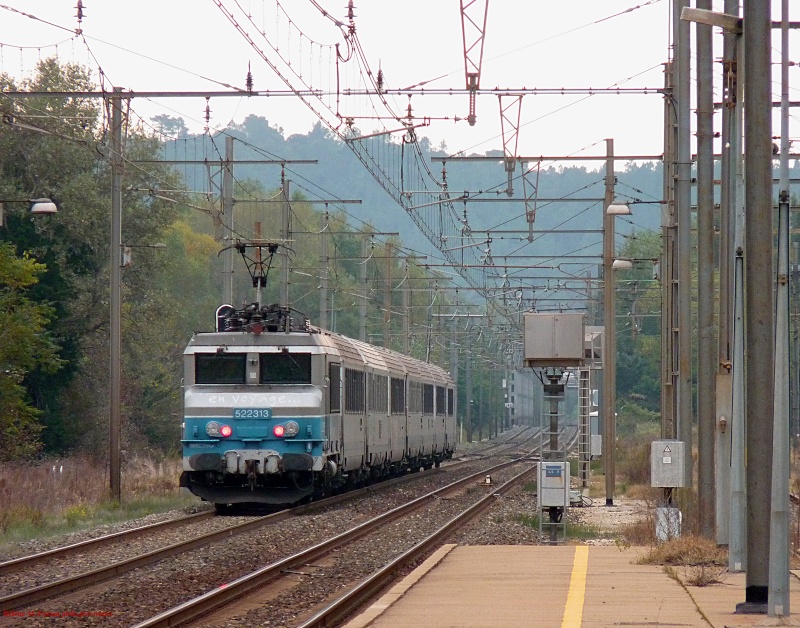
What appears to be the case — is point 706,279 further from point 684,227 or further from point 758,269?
point 758,269

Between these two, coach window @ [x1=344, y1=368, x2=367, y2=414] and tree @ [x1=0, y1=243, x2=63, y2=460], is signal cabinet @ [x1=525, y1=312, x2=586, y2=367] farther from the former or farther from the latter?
tree @ [x1=0, y1=243, x2=63, y2=460]

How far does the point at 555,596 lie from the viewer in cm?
1187

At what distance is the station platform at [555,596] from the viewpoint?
1034cm

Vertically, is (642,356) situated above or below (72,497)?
above

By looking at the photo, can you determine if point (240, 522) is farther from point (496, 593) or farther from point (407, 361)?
point (407, 361)

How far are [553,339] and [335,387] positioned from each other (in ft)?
23.5

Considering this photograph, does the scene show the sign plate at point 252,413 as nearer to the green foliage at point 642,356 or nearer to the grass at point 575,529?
the grass at point 575,529

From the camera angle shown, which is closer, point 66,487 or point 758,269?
point 758,269

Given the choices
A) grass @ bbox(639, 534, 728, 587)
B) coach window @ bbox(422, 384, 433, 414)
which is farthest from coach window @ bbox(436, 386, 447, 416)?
grass @ bbox(639, 534, 728, 587)

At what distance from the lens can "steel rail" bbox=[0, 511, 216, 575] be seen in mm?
15211

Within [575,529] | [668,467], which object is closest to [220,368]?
[575,529]

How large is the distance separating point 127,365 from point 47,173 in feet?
25.3

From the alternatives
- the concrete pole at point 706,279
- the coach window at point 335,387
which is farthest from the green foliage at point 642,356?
the concrete pole at point 706,279

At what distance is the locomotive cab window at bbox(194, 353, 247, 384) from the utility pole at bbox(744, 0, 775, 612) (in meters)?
15.3
